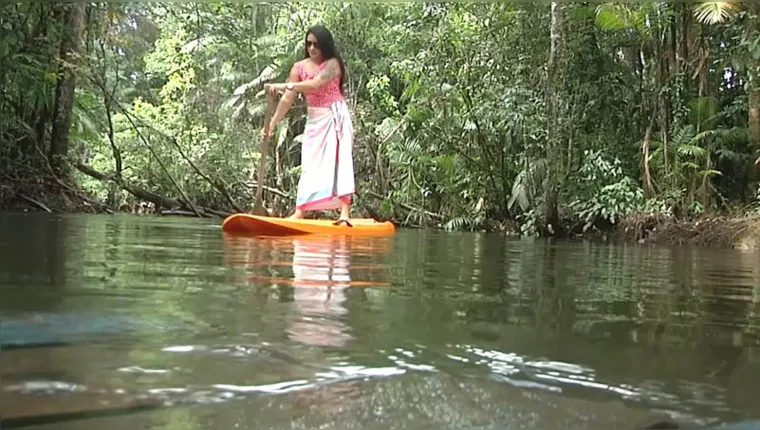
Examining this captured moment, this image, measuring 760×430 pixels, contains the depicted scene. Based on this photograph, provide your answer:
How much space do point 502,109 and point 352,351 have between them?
9.82 meters

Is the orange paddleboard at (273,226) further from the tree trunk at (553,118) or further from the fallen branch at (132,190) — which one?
the fallen branch at (132,190)

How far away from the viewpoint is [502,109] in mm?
10648

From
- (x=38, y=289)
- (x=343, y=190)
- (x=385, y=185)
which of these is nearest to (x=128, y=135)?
(x=385, y=185)

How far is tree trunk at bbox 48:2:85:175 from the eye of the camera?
10.3 meters

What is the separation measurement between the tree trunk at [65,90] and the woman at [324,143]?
19.0 feet

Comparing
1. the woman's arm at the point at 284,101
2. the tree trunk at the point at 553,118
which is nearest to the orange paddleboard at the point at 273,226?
the woman's arm at the point at 284,101

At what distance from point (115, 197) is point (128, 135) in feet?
14.5

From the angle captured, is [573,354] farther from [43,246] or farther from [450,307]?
[43,246]

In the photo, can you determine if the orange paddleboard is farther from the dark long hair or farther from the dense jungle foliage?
the dense jungle foliage

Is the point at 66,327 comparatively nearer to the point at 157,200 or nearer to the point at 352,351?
the point at 352,351

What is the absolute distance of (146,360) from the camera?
38.9 inches

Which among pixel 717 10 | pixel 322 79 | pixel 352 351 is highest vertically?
pixel 717 10

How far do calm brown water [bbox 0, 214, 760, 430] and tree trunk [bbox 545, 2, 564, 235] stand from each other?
22.2 feet

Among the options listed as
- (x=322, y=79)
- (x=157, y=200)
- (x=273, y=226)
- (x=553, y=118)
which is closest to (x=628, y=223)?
(x=553, y=118)
